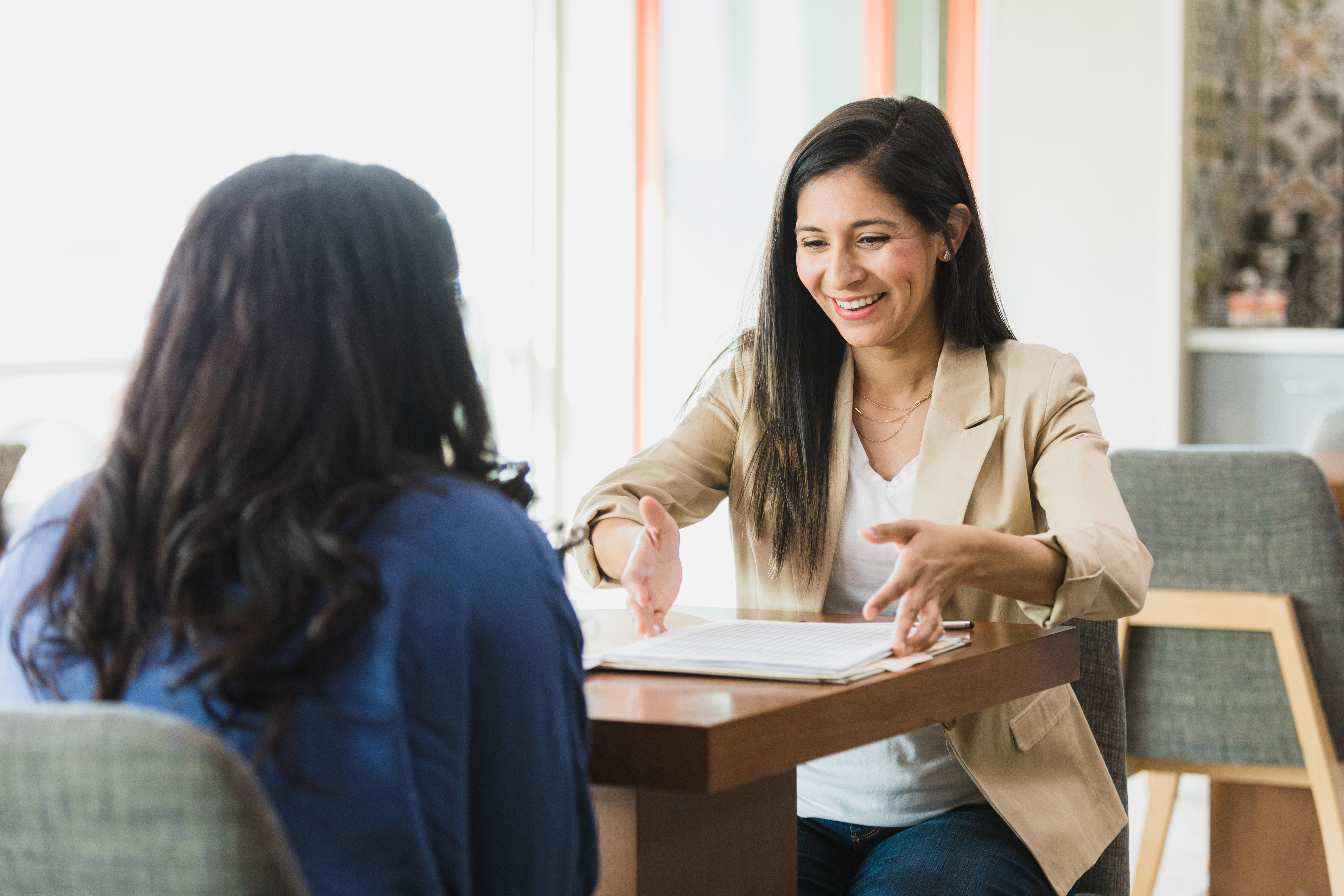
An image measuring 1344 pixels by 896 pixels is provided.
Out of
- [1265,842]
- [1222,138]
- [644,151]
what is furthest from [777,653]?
[1222,138]

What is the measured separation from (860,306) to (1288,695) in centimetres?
103

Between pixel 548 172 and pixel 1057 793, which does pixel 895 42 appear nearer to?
pixel 548 172

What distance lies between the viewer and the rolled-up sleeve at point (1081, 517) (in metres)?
1.34

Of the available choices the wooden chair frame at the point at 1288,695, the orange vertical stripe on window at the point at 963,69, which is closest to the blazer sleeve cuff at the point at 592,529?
the wooden chair frame at the point at 1288,695

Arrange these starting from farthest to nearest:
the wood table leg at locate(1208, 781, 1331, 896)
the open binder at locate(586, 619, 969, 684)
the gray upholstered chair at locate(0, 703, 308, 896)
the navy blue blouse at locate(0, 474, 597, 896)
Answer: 1. the wood table leg at locate(1208, 781, 1331, 896)
2. the open binder at locate(586, 619, 969, 684)
3. the navy blue blouse at locate(0, 474, 597, 896)
4. the gray upholstered chair at locate(0, 703, 308, 896)

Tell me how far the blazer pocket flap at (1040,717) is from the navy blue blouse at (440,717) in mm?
685

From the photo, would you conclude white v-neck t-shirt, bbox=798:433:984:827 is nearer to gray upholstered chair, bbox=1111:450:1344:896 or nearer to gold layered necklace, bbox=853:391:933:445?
gold layered necklace, bbox=853:391:933:445

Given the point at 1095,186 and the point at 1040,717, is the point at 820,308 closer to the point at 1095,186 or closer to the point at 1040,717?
the point at 1040,717

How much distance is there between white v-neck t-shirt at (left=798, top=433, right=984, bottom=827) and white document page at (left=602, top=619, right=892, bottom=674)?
138 millimetres

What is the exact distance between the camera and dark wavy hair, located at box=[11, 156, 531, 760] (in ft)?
2.41

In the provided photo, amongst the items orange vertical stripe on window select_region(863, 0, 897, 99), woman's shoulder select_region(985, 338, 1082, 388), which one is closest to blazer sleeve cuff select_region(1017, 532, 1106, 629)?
woman's shoulder select_region(985, 338, 1082, 388)

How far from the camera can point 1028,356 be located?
162 cm

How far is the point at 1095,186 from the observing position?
4730 millimetres

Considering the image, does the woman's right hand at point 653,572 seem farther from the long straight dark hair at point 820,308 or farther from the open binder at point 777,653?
the long straight dark hair at point 820,308
